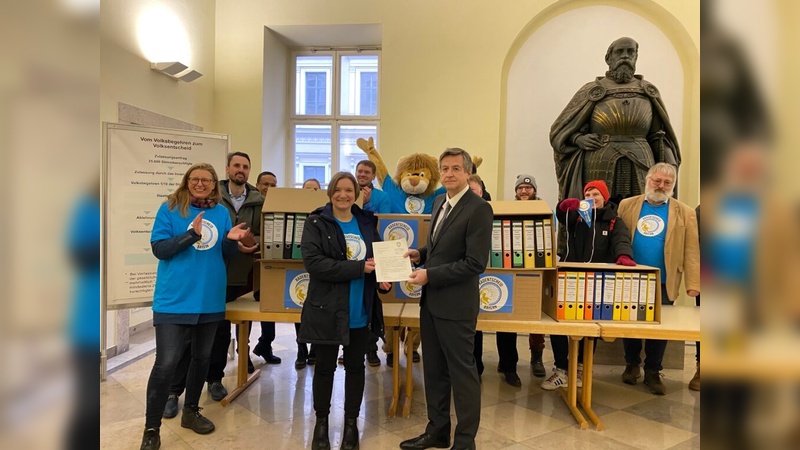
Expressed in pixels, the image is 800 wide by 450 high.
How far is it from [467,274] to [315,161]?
5.22 m

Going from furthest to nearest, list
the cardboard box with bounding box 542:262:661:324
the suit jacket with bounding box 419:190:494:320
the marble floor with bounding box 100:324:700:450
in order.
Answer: the cardboard box with bounding box 542:262:661:324 < the marble floor with bounding box 100:324:700:450 < the suit jacket with bounding box 419:190:494:320

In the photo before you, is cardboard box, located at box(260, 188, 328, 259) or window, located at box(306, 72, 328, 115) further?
window, located at box(306, 72, 328, 115)

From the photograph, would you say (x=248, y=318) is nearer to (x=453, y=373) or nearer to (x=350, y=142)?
(x=453, y=373)

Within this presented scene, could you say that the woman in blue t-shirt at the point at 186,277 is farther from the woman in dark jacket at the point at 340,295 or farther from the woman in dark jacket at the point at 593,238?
the woman in dark jacket at the point at 593,238

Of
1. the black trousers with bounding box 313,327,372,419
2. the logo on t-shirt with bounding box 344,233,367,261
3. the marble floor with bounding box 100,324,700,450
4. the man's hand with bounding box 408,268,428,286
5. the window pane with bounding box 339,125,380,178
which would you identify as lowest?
the marble floor with bounding box 100,324,700,450

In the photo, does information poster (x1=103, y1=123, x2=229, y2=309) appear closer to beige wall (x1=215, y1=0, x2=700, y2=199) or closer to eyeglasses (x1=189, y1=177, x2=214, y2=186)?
eyeglasses (x1=189, y1=177, x2=214, y2=186)

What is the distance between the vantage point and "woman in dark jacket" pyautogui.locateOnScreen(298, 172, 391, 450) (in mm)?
2367

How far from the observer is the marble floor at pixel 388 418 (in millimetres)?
2637

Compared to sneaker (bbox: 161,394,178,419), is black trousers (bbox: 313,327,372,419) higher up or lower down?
higher up

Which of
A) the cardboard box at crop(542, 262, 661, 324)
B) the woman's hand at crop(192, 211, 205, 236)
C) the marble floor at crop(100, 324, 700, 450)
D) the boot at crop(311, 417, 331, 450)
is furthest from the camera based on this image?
the cardboard box at crop(542, 262, 661, 324)

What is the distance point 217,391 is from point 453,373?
1.78 metres

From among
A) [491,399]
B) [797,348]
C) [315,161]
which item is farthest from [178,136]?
[797,348]

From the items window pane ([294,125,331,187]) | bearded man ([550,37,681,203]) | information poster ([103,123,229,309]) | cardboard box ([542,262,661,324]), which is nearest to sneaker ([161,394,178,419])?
information poster ([103,123,229,309])

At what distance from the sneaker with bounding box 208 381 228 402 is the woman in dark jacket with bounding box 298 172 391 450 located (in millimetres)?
1010
